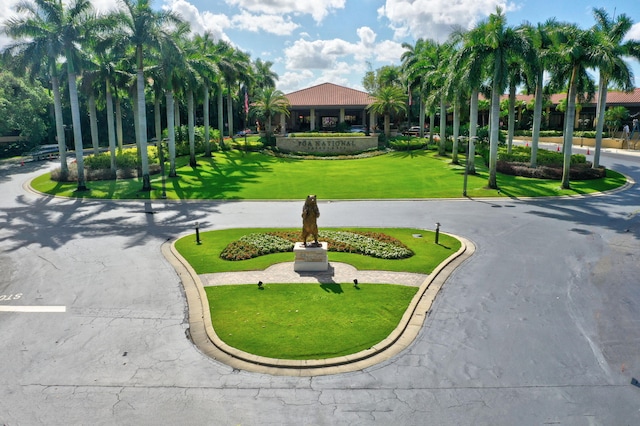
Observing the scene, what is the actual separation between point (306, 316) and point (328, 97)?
64.6 m

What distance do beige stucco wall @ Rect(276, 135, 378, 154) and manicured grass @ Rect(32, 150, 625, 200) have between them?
30.8 feet

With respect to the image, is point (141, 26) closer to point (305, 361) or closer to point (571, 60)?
point (571, 60)

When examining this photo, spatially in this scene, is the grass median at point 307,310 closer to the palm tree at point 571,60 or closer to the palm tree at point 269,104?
the palm tree at point 571,60

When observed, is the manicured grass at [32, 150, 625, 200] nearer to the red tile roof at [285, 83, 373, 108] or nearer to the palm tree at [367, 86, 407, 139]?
the palm tree at [367, 86, 407, 139]

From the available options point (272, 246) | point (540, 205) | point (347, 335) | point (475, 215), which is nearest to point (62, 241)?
point (272, 246)

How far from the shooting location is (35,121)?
5378 cm

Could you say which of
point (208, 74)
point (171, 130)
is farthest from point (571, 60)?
point (171, 130)

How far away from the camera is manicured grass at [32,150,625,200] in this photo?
3169 cm

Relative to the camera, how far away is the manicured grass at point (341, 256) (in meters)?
16.4

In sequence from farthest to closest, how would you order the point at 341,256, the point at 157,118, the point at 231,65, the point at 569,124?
the point at 231,65
the point at 157,118
the point at 569,124
the point at 341,256

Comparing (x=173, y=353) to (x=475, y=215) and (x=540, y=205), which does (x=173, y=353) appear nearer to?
(x=475, y=215)

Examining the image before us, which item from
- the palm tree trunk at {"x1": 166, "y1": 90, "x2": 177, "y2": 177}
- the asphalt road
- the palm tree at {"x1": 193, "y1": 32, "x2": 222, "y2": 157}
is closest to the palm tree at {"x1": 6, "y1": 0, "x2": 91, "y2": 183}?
the palm tree trunk at {"x1": 166, "y1": 90, "x2": 177, "y2": 177}

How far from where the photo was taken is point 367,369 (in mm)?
10008

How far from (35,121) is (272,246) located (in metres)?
48.5
